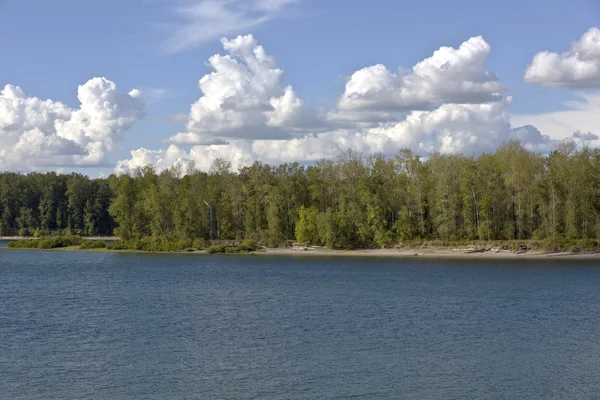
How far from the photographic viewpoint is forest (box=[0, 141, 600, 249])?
95.8 meters

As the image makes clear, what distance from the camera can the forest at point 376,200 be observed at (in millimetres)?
95750

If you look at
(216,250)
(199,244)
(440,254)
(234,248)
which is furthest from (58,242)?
(440,254)

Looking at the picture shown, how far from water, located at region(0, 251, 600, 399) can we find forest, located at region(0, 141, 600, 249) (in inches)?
1033

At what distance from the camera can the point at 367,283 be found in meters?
64.5

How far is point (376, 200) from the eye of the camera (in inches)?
4021

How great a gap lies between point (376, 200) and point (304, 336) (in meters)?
64.3

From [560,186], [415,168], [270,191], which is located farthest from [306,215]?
[560,186]

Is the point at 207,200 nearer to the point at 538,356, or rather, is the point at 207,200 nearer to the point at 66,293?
the point at 66,293

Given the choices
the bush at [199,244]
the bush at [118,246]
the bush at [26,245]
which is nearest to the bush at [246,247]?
the bush at [199,244]

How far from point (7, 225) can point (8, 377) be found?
14078 centimetres

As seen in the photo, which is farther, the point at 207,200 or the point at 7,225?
the point at 7,225

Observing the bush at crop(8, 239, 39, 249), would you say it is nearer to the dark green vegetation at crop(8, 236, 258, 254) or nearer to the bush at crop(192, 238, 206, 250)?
the dark green vegetation at crop(8, 236, 258, 254)

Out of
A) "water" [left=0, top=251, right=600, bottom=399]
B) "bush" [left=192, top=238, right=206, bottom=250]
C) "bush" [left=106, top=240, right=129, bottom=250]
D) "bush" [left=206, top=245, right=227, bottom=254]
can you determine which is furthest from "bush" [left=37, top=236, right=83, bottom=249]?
"water" [left=0, top=251, right=600, bottom=399]

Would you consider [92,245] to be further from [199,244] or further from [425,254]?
[425,254]
